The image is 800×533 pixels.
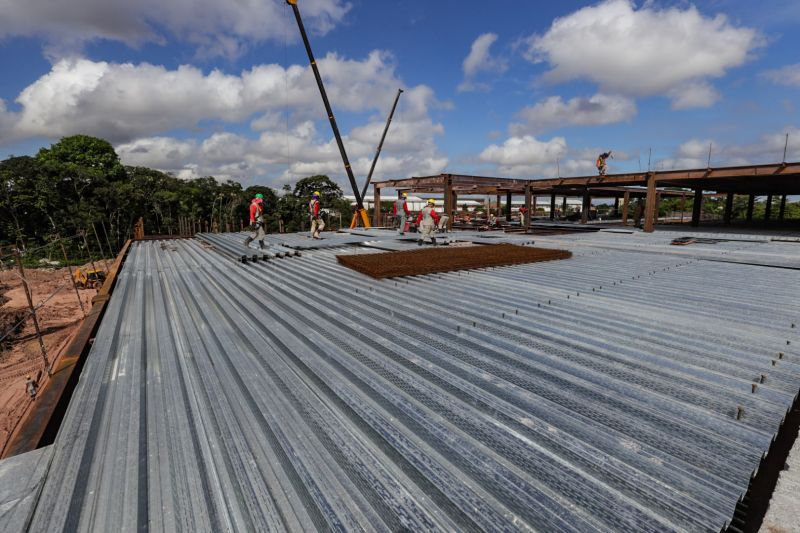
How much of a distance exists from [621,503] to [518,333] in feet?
6.99

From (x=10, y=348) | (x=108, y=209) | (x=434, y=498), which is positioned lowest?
(x=10, y=348)

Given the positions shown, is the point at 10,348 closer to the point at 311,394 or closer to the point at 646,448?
the point at 311,394

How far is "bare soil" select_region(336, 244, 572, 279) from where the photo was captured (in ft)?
23.1

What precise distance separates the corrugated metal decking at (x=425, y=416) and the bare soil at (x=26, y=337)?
9.88 feet

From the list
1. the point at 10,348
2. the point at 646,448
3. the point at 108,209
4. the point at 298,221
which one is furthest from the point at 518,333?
the point at 108,209

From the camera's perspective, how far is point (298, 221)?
4266 cm

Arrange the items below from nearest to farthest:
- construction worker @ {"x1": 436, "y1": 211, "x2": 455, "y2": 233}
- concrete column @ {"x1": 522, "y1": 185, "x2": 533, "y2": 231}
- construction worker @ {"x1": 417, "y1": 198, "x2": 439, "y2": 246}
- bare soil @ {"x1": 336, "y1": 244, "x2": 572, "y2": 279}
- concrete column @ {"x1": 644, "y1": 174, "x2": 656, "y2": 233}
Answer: bare soil @ {"x1": 336, "y1": 244, "x2": 572, "y2": 279} → construction worker @ {"x1": 417, "y1": 198, "x2": 439, "y2": 246} → construction worker @ {"x1": 436, "y1": 211, "x2": 455, "y2": 233} → concrete column @ {"x1": 644, "y1": 174, "x2": 656, "y2": 233} → concrete column @ {"x1": 522, "y1": 185, "x2": 533, "y2": 231}

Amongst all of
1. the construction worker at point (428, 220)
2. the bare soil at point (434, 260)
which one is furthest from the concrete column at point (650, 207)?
the construction worker at point (428, 220)

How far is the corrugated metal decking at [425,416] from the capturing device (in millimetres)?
1752

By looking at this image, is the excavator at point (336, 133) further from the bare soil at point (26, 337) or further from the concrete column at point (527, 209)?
the bare soil at point (26, 337)

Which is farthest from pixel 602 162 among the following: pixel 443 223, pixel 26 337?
pixel 26 337

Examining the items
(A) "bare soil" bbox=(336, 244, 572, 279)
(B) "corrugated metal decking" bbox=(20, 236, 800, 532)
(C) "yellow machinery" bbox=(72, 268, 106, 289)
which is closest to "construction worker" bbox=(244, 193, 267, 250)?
(A) "bare soil" bbox=(336, 244, 572, 279)

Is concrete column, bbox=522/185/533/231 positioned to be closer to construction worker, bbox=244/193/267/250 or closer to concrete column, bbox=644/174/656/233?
concrete column, bbox=644/174/656/233

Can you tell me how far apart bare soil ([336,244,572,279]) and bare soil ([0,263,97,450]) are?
15.4 feet
